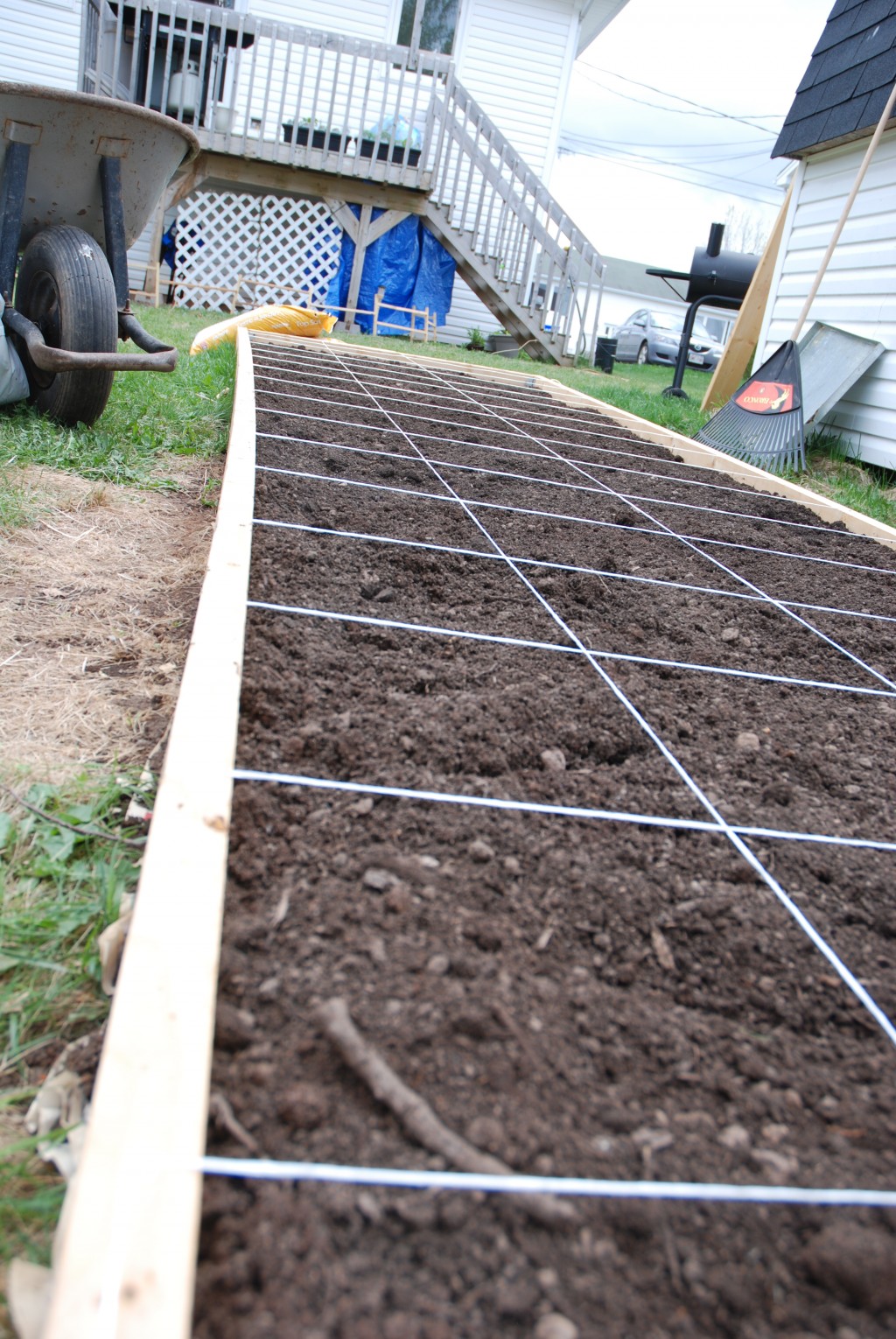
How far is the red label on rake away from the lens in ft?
16.3

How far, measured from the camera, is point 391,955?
1029 mm

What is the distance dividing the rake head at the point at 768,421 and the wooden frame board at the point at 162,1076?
4171 mm

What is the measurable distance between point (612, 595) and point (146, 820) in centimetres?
138

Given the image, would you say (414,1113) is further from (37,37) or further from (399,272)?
(37,37)

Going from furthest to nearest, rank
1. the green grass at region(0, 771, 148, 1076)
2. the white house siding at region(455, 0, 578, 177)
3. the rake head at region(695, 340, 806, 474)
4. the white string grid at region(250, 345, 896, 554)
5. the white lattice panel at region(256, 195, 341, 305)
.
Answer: the white house siding at region(455, 0, 578, 177)
the white lattice panel at region(256, 195, 341, 305)
the rake head at region(695, 340, 806, 474)
the white string grid at region(250, 345, 896, 554)
the green grass at region(0, 771, 148, 1076)

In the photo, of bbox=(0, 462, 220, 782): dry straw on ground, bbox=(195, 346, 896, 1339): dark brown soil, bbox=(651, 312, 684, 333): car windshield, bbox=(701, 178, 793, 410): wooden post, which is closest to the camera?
bbox=(195, 346, 896, 1339): dark brown soil

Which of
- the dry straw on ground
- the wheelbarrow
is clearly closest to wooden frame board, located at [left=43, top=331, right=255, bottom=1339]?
the dry straw on ground

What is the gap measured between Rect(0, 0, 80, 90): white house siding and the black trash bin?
673 centimetres

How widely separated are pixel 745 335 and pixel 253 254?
618 centimetres

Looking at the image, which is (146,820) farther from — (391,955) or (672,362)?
(672,362)

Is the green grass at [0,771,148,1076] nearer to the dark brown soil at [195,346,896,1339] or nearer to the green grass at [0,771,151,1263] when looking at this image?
the green grass at [0,771,151,1263]

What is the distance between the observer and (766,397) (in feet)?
16.8

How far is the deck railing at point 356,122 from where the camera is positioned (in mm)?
9203

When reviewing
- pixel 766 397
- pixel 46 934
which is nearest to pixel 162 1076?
pixel 46 934
